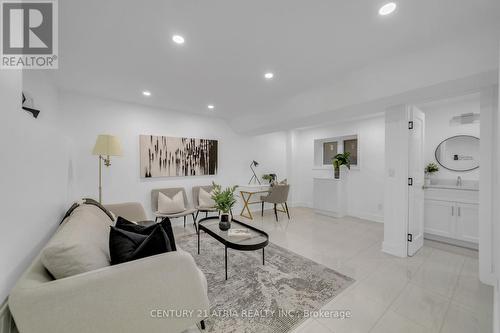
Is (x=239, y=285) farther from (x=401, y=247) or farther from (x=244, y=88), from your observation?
(x=244, y=88)

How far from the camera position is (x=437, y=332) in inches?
57.4

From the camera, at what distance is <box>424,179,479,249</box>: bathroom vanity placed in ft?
9.26

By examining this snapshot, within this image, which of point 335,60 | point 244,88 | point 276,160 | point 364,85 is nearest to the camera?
point 335,60

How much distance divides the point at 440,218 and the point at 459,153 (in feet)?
3.87

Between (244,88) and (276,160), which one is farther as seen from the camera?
(276,160)

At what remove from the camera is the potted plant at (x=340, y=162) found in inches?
187

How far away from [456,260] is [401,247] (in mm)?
652

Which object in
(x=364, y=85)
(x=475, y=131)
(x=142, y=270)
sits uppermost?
(x=364, y=85)

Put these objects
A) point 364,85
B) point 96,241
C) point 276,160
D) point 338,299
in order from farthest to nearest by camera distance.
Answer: point 276,160
point 364,85
point 338,299
point 96,241

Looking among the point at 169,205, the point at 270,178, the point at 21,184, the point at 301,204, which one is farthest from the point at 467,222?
the point at 21,184

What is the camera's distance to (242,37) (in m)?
1.81

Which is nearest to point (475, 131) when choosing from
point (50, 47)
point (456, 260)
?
point (456, 260)

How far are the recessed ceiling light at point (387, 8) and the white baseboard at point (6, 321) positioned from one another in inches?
112

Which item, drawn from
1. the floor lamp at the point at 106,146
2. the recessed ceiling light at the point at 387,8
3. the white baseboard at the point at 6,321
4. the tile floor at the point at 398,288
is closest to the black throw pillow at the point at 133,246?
the white baseboard at the point at 6,321
